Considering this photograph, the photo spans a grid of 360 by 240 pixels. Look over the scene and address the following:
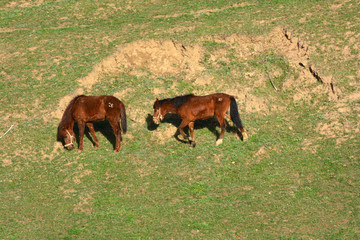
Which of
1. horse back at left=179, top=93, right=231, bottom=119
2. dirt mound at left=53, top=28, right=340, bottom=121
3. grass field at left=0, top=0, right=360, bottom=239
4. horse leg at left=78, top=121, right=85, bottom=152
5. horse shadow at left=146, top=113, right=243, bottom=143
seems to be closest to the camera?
grass field at left=0, top=0, right=360, bottom=239

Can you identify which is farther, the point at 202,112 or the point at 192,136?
the point at 192,136

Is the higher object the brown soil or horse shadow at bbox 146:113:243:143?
the brown soil

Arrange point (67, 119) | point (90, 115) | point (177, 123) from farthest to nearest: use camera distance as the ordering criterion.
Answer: point (177, 123)
point (67, 119)
point (90, 115)

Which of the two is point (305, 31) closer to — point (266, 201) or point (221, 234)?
point (266, 201)

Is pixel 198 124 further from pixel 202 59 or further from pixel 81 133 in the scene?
pixel 81 133

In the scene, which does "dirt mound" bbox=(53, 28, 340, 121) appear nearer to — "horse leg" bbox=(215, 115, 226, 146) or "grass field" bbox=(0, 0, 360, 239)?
"grass field" bbox=(0, 0, 360, 239)

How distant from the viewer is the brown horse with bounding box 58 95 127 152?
16.8m

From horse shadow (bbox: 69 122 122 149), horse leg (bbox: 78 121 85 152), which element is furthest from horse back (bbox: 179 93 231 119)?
horse leg (bbox: 78 121 85 152)

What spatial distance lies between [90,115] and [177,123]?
11.7 ft

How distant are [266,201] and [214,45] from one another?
366 inches

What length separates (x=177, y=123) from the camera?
18.1 metres

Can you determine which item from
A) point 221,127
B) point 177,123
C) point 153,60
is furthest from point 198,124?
point 153,60

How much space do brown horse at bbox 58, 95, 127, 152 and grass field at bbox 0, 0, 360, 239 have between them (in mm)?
677

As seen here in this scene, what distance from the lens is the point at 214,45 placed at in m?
21.1
